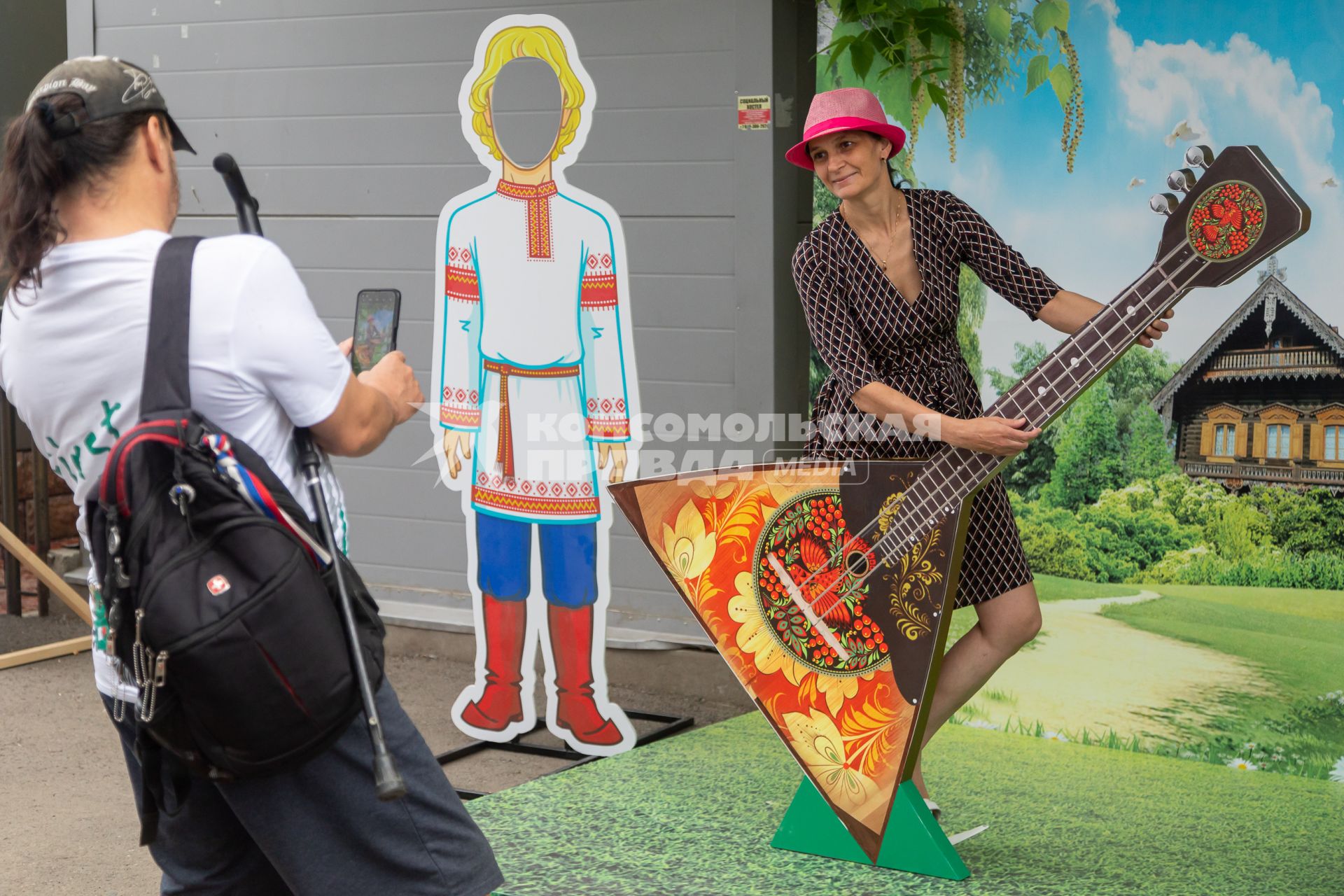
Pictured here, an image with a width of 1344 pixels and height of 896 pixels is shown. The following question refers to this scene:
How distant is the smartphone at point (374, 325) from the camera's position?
102 inches

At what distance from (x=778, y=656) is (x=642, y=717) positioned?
123 centimetres

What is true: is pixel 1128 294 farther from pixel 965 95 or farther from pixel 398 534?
pixel 398 534

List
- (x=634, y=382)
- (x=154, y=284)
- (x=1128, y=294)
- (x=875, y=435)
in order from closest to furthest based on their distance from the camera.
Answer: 1. (x=154, y=284)
2. (x=1128, y=294)
3. (x=875, y=435)
4. (x=634, y=382)

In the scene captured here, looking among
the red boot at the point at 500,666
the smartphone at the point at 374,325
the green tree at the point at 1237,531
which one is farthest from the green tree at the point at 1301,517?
the smartphone at the point at 374,325

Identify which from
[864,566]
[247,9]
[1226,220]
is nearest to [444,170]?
[247,9]

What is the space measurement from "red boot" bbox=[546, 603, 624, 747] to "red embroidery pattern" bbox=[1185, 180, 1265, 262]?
2058 millimetres

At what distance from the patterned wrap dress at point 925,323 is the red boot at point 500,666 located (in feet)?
4.50

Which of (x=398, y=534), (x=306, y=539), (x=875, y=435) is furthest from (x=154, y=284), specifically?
(x=398, y=534)

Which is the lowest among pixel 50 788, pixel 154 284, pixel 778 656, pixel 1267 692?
pixel 50 788

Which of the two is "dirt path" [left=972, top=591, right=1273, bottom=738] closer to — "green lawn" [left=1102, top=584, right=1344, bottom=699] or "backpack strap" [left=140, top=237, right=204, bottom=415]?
"green lawn" [left=1102, top=584, right=1344, bottom=699]

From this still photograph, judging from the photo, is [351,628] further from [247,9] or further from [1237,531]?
[247,9]

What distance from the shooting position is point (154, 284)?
5.39ft

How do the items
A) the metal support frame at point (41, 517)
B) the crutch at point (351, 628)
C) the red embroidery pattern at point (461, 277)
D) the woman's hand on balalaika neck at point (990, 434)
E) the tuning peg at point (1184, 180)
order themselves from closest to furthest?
the crutch at point (351, 628)
the tuning peg at point (1184, 180)
the woman's hand on balalaika neck at point (990, 434)
the red embroidery pattern at point (461, 277)
the metal support frame at point (41, 517)

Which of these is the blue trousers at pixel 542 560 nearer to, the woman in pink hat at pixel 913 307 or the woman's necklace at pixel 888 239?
the woman in pink hat at pixel 913 307
